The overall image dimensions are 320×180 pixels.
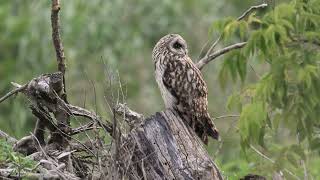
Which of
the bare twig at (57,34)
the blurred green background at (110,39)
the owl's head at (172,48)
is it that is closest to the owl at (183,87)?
the owl's head at (172,48)

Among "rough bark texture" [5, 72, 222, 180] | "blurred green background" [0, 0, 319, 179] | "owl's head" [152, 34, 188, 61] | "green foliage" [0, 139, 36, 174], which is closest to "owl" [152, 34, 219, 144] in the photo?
"owl's head" [152, 34, 188, 61]

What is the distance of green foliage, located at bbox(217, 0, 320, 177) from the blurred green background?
6.21 metres

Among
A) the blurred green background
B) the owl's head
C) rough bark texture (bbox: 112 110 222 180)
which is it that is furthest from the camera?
the blurred green background

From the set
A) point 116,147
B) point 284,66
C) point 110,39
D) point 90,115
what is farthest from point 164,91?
point 110,39

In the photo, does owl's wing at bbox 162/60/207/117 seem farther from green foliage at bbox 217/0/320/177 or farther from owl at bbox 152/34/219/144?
green foliage at bbox 217/0/320/177

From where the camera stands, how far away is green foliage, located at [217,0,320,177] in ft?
17.1

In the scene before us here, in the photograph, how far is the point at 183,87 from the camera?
7410 mm

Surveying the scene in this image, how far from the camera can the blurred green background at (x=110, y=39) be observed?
40.2 feet

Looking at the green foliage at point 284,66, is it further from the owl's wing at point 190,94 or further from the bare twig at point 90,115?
the owl's wing at point 190,94

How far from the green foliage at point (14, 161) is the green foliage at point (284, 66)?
4.44ft

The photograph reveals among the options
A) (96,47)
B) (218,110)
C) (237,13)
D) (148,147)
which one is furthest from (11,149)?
(237,13)

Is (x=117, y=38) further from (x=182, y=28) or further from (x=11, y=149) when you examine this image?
(x=11, y=149)

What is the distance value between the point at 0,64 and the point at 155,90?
240 cm

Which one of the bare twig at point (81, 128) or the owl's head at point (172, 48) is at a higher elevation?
the owl's head at point (172, 48)
